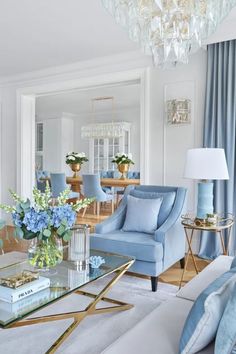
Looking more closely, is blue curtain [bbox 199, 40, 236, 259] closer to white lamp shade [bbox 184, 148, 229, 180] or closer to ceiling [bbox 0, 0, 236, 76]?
ceiling [bbox 0, 0, 236, 76]

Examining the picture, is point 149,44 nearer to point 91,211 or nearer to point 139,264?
point 139,264

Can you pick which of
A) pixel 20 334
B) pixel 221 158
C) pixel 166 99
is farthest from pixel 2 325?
pixel 166 99

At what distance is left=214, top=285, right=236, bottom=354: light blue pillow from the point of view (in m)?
1.07

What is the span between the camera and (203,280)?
2018 millimetres

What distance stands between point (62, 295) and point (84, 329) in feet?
2.07

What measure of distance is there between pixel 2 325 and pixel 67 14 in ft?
9.98

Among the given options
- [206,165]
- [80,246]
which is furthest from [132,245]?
[206,165]

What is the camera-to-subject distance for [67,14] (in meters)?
3.37

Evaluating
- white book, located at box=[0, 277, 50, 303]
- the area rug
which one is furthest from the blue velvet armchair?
white book, located at box=[0, 277, 50, 303]

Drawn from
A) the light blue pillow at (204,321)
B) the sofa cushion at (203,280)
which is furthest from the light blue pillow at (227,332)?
the sofa cushion at (203,280)

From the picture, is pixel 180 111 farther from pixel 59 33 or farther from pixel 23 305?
pixel 23 305

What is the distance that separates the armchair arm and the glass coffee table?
2.17ft

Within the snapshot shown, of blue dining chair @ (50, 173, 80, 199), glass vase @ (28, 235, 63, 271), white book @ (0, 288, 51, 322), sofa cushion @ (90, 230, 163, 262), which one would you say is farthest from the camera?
blue dining chair @ (50, 173, 80, 199)

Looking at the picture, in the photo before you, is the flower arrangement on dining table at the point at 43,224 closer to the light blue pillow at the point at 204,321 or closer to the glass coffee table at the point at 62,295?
the glass coffee table at the point at 62,295
